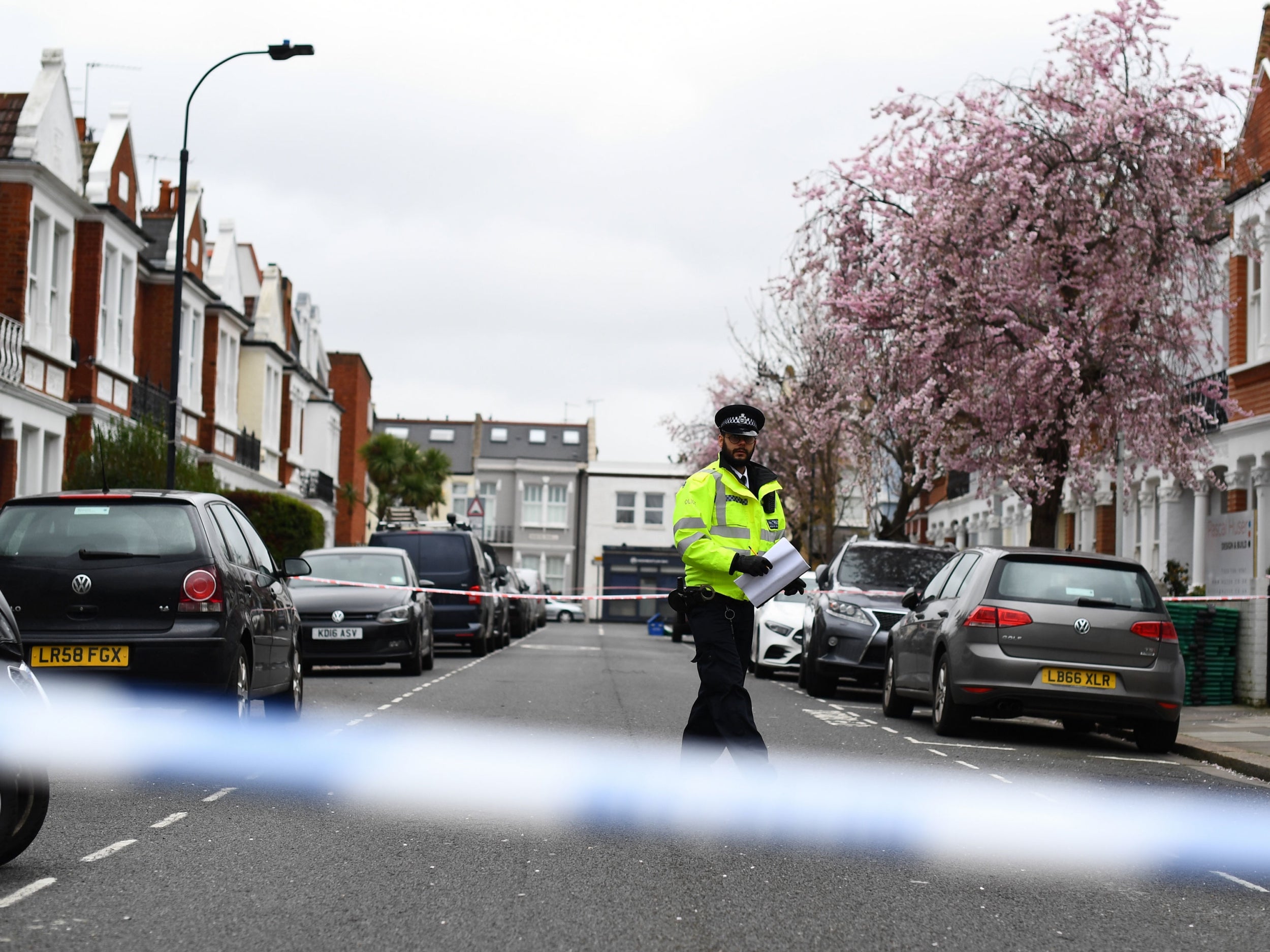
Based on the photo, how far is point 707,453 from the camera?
168ft

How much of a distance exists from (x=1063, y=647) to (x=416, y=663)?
9.58 meters

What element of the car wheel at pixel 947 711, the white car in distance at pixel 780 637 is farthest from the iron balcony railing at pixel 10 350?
the car wheel at pixel 947 711

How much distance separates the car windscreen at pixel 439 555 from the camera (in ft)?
89.4

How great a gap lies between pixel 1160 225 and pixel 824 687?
23.1 feet

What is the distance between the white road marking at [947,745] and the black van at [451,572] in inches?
566

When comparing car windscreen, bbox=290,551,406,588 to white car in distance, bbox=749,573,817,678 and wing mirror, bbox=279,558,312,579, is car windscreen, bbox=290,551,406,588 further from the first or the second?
wing mirror, bbox=279,558,312,579

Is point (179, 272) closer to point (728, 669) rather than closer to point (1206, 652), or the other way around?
point (1206, 652)

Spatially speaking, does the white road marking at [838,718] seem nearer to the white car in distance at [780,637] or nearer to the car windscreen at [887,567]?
the car windscreen at [887,567]

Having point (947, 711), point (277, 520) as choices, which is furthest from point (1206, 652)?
point (277, 520)

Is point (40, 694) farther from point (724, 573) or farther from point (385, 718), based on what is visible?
point (385, 718)

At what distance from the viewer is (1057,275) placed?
68.8ft

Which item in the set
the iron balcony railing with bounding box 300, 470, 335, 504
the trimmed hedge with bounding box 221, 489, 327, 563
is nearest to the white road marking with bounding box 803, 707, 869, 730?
the trimmed hedge with bounding box 221, 489, 327, 563

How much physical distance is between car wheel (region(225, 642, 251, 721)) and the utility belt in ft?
11.3

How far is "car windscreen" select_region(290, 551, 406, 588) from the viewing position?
21.9 metres
